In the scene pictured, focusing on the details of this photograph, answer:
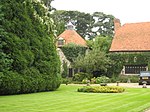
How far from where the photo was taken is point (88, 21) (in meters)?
70.6

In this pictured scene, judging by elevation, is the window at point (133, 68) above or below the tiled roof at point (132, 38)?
below

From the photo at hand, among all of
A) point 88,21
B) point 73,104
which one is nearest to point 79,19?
point 88,21

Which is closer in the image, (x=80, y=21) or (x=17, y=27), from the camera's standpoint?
(x=17, y=27)

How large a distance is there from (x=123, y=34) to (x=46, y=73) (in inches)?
1109

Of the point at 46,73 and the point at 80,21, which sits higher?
the point at 80,21

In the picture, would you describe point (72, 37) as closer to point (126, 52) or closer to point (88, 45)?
point (88, 45)

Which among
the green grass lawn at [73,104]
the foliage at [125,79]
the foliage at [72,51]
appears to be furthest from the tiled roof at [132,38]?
the green grass lawn at [73,104]

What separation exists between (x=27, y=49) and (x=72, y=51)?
2596 cm

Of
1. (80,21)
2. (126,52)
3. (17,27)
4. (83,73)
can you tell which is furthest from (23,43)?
(80,21)

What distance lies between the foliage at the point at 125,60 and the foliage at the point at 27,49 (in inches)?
878

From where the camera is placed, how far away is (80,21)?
70.9m

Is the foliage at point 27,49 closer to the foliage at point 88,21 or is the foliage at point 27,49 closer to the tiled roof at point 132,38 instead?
the tiled roof at point 132,38

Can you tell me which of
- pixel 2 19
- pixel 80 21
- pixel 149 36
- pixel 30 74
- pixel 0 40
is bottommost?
pixel 30 74

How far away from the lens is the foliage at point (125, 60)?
156 ft
